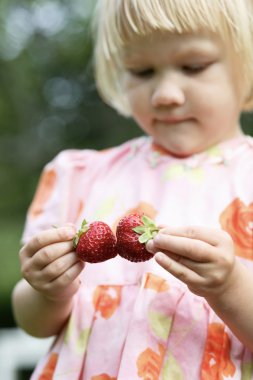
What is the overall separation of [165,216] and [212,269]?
269 millimetres

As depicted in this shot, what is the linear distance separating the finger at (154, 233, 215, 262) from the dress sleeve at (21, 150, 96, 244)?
462 millimetres

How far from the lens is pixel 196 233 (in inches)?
45.6

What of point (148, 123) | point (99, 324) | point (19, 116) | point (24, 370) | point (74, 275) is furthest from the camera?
point (19, 116)

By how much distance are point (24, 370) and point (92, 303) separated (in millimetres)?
2122

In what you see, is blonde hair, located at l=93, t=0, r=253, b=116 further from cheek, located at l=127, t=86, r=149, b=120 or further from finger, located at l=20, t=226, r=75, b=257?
finger, located at l=20, t=226, r=75, b=257

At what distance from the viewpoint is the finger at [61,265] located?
48.7 inches

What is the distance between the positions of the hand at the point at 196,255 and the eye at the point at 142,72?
415 millimetres

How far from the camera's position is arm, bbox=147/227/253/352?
1133 mm

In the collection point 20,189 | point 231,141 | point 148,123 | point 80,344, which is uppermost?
point 148,123

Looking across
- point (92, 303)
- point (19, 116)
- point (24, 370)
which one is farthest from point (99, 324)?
point (19, 116)

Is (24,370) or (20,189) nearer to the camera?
(24,370)

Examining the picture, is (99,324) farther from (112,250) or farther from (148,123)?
(148,123)

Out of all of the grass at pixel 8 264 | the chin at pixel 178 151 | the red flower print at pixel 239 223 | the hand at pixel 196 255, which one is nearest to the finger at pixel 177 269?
the hand at pixel 196 255

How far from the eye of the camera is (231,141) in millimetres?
1509
